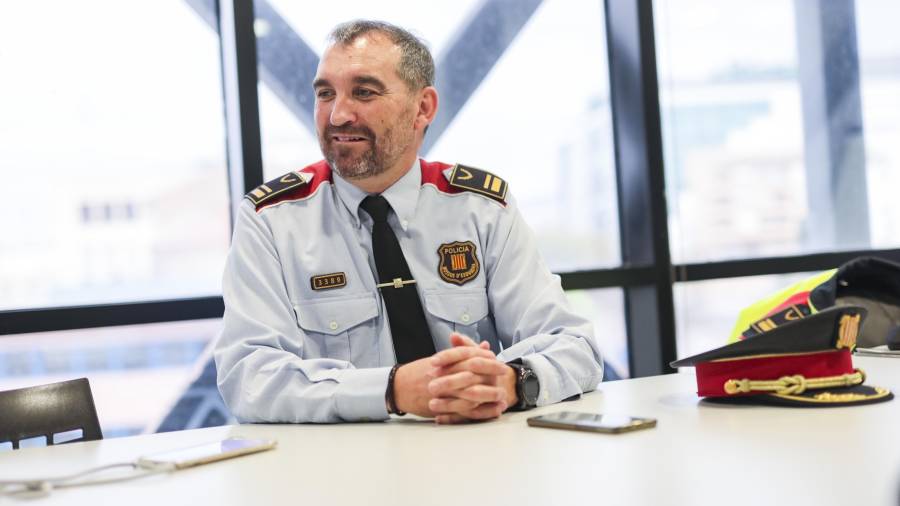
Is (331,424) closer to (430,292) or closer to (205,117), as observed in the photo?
(430,292)

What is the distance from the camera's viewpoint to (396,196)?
207 cm

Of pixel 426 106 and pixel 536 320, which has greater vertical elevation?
pixel 426 106

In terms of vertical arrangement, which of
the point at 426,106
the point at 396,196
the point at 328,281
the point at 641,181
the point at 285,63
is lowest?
the point at 328,281

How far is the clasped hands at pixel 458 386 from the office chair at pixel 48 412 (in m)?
0.61

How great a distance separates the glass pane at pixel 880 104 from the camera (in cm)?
374

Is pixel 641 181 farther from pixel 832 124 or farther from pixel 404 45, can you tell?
pixel 404 45

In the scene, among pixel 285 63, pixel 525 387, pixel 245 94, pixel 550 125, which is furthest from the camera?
pixel 550 125

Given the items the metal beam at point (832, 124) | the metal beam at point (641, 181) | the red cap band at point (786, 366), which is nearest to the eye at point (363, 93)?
the red cap band at point (786, 366)

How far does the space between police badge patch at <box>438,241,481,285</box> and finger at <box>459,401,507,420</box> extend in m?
0.53

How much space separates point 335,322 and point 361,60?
1.97 ft

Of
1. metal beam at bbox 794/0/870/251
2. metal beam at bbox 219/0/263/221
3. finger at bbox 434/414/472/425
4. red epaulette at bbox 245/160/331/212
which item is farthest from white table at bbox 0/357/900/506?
metal beam at bbox 794/0/870/251

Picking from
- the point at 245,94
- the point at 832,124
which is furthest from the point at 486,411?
the point at 832,124

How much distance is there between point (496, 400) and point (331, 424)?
11.6 inches

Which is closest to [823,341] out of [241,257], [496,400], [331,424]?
[496,400]
